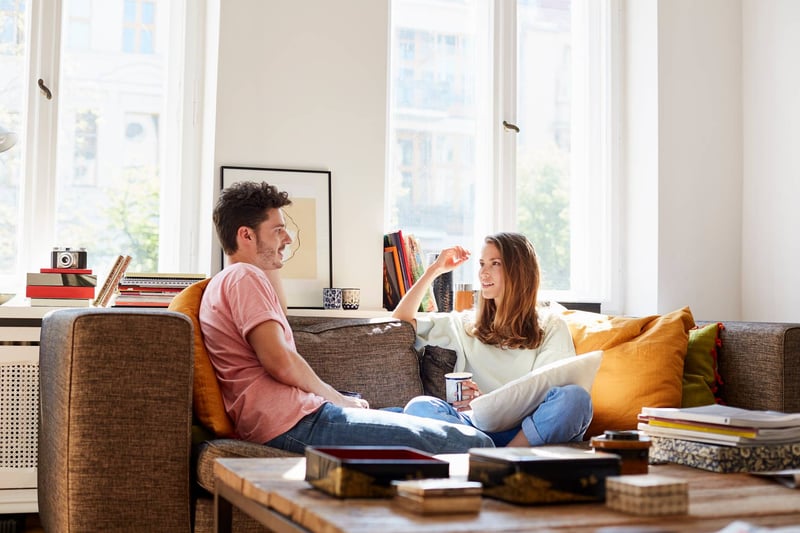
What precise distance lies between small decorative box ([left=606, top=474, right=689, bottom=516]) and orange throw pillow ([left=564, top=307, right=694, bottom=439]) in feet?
5.01

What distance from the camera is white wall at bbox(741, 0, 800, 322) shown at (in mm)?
4008

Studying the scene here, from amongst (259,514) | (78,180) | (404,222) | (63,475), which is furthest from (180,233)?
(259,514)

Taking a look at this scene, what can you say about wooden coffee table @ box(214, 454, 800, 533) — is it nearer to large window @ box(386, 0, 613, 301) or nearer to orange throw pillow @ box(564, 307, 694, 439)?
orange throw pillow @ box(564, 307, 694, 439)

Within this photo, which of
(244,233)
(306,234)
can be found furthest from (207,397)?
(306,234)

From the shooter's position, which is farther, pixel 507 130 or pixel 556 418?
pixel 507 130

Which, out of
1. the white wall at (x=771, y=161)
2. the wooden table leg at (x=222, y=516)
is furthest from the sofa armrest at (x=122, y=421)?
the white wall at (x=771, y=161)

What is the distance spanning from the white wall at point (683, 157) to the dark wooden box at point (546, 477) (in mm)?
2781

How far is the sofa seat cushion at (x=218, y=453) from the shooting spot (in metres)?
2.19

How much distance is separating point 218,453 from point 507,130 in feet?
7.80

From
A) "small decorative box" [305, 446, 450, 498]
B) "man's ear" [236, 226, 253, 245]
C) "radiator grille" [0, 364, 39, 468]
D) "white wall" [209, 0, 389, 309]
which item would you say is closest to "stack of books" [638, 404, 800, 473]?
"small decorative box" [305, 446, 450, 498]

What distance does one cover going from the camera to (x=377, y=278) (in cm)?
358

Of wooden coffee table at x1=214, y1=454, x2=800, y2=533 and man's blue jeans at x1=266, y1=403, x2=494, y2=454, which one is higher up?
wooden coffee table at x1=214, y1=454, x2=800, y2=533

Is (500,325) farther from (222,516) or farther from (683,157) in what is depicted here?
(683,157)

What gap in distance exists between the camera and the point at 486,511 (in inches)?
51.6
